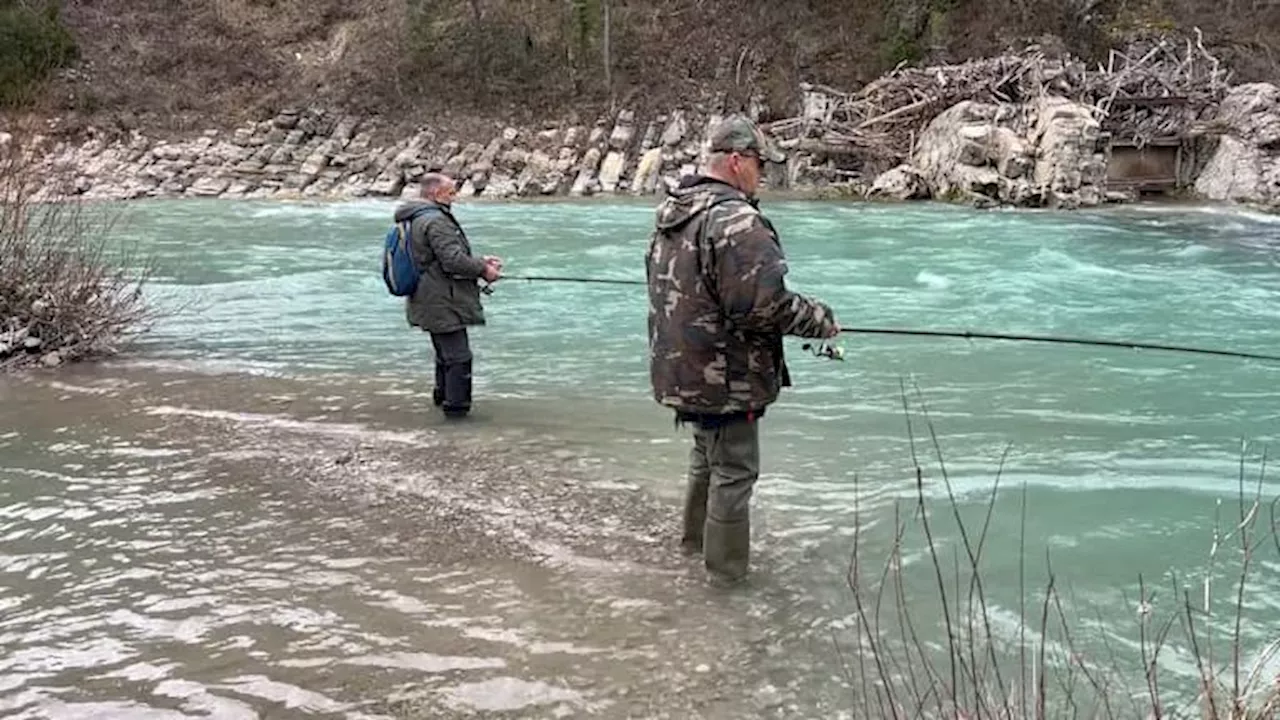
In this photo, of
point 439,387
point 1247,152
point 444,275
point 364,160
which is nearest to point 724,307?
point 444,275

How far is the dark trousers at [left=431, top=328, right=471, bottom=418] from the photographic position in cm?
668

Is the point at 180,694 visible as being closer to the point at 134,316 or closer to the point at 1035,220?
the point at 134,316

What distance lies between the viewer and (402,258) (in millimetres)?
6434

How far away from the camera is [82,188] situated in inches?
949

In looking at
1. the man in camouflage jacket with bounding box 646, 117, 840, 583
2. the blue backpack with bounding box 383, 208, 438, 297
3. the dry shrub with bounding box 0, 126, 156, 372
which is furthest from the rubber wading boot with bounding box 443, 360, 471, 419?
the dry shrub with bounding box 0, 126, 156, 372

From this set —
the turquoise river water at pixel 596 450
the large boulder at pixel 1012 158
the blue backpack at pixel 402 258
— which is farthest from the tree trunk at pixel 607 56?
the blue backpack at pixel 402 258

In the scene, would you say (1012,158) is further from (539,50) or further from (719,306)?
A: (719,306)

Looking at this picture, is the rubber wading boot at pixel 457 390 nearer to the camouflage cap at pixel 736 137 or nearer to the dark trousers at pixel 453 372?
the dark trousers at pixel 453 372

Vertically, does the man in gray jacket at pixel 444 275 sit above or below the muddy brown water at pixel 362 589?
above

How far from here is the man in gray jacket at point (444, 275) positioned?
637cm

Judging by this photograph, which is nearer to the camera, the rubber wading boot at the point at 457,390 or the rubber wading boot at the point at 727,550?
the rubber wading boot at the point at 727,550

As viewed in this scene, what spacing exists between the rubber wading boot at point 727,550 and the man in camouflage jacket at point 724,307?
0.48 feet

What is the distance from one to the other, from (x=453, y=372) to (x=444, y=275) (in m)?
0.63

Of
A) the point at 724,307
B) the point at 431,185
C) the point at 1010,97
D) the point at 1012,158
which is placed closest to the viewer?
the point at 724,307
